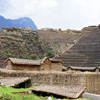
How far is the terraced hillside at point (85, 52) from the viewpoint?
111ft

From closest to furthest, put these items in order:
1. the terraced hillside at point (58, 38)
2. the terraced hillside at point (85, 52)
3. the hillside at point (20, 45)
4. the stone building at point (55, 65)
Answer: the stone building at point (55, 65) < the hillside at point (20, 45) < the terraced hillside at point (85, 52) < the terraced hillside at point (58, 38)

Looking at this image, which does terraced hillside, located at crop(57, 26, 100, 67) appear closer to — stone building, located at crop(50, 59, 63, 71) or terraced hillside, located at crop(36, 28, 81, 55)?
terraced hillside, located at crop(36, 28, 81, 55)

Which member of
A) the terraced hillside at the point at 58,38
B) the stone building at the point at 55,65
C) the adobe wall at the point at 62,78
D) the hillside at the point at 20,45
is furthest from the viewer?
the terraced hillside at the point at 58,38

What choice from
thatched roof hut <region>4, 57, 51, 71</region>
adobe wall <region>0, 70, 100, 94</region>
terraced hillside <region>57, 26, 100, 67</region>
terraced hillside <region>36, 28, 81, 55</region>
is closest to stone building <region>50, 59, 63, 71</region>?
thatched roof hut <region>4, 57, 51, 71</region>

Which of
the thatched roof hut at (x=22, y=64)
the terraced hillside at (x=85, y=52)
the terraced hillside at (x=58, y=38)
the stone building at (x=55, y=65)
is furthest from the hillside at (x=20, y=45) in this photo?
the thatched roof hut at (x=22, y=64)

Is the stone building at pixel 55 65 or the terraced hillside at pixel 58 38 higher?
the terraced hillside at pixel 58 38

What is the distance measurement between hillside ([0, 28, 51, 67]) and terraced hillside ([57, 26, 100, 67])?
677 cm

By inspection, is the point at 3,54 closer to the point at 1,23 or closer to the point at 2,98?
the point at 2,98

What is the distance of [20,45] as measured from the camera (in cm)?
3712

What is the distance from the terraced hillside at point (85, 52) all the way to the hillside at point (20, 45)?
22.2 ft

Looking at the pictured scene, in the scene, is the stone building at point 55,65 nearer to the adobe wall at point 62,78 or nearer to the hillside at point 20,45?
the adobe wall at point 62,78

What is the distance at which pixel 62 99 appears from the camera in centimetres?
1088

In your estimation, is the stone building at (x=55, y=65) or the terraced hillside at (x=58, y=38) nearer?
the stone building at (x=55, y=65)

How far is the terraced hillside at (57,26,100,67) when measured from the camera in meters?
34.0
